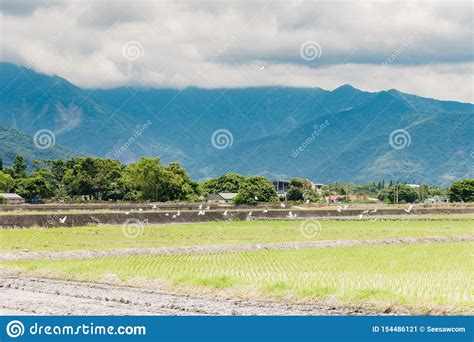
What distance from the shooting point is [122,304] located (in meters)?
19.1

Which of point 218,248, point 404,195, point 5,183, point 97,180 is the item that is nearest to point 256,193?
point 97,180

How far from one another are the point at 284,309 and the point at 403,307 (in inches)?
111

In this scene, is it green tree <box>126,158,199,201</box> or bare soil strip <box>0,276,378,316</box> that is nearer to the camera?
bare soil strip <box>0,276,378,316</box>

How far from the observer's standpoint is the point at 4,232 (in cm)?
4469

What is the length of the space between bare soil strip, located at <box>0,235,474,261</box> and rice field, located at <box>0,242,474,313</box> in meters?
1.90

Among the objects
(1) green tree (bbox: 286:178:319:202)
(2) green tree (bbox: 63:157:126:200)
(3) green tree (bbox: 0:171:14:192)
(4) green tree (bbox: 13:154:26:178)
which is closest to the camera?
A: (2) green tree (bbox: 63:157:126:200)

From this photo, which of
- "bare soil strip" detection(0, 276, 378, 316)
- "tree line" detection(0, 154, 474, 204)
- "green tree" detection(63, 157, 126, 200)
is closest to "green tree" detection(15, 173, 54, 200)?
"tree line" detection(0, 154, 474, 204)

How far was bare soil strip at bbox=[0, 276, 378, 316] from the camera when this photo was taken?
17859 millimetres

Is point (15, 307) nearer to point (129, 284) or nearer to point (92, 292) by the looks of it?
point (92, 292)

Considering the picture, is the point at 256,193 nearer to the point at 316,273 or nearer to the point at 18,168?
the point at 18,168

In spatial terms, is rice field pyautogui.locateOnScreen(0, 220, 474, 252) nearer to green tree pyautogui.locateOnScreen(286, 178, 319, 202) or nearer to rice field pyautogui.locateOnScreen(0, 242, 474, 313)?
rice field pyautogui.locateOnScreen(0, 242, 474, 313)

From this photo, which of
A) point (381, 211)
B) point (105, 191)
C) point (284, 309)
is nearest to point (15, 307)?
point (284, 309)

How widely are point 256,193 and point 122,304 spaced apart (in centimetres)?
8581

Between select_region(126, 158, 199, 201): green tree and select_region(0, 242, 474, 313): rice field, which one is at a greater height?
select_region(126, 158, 199, 201): green tree
